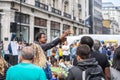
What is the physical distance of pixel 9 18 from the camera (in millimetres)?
35531

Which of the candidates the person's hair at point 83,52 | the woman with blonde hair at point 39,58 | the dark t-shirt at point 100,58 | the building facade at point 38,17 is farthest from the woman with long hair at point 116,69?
the building facade at point 38,17

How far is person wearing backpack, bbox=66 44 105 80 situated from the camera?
5.70 meters

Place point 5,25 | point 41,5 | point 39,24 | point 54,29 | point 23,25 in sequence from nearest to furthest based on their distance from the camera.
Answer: point 5,25 → point 23,25 → point 39,24 → point 41,5 → point 54,29

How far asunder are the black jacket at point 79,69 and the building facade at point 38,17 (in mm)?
23039

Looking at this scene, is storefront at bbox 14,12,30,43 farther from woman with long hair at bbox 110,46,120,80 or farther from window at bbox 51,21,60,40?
woman with long hair at bbox 110,46,120,80

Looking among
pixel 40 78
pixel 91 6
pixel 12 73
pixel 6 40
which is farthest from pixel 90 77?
pixel 91 6

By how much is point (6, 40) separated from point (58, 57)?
9.72m

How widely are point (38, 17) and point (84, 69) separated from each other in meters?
40.1

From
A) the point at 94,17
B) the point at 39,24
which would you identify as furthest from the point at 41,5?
the point at 94,17

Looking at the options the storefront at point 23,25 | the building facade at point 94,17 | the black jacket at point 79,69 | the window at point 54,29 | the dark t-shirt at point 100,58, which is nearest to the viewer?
the black jacket at point 79,69

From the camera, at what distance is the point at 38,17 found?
45625 millimetres

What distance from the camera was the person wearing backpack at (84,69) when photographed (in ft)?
18.7

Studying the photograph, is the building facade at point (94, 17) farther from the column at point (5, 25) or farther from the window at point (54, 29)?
the column at point (5, 25)

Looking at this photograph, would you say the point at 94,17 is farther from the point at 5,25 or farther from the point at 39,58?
the point at 39,58
